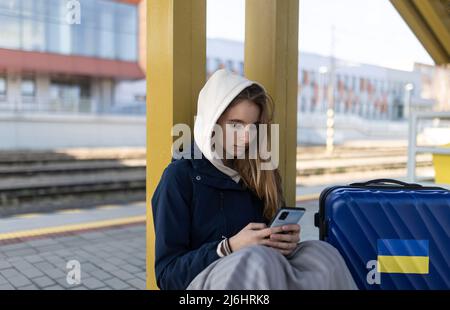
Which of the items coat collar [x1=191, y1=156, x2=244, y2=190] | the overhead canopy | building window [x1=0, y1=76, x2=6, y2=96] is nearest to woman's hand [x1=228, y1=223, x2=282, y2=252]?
coat collar [x1=191, y1=156, x2=244, y2=190]

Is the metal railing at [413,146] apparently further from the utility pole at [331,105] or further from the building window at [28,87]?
the building window at [28,87]

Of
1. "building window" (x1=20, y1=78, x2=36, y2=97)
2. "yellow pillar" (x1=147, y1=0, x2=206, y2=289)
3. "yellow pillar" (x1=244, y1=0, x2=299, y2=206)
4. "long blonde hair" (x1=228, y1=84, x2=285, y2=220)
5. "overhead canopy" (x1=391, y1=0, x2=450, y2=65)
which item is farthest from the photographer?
"building window" (x1=20, y1=78, x2=36, y2=97)

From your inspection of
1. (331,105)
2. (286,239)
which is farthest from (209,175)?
→ (331,105)

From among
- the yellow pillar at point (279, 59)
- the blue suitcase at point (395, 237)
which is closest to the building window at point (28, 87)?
the yellow pillar at point (279, 59)

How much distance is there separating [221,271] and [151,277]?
0.94 metres

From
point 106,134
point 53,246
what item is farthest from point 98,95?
point 53,246

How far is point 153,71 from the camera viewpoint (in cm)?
200

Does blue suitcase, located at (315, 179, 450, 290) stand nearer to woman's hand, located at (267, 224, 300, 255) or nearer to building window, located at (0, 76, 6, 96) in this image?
woman's hand, located at (267, 224, 300, 255)

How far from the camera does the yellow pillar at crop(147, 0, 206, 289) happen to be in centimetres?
188

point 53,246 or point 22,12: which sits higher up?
point 22,12

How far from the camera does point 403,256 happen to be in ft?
5.67

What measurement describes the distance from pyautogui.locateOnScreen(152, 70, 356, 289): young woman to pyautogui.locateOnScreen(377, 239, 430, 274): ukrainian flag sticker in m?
0.49

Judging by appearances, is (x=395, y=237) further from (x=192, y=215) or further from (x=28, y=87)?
(x=28, y=87)
